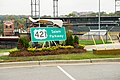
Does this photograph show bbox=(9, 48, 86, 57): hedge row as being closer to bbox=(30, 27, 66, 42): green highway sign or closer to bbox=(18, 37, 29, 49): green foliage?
bbox=(18, 37, 29, 49): green foliage

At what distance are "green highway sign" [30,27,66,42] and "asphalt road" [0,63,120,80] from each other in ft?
15.6

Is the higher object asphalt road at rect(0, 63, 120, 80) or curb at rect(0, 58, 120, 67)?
curb at rect(0, 58, 120, 67)

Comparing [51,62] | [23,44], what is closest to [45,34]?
[23,44]

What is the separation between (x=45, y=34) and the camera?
17.7m

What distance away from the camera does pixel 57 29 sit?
18.1 metres

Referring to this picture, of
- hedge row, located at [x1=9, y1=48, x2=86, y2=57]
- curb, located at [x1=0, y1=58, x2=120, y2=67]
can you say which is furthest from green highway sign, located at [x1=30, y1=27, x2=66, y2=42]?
curb, located at [x1=0, y1=58, x2=120, y2=67]

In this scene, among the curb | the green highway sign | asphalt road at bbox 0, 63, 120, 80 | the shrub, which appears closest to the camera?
asphalt road at bbox 0, 63, 120, 80

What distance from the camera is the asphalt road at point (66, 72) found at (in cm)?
1024

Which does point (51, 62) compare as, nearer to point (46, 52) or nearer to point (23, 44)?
point (46, 52)

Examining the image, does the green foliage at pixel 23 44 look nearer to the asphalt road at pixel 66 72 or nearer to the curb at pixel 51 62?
the curb at pixel 51 62

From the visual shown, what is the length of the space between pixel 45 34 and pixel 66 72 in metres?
6.58

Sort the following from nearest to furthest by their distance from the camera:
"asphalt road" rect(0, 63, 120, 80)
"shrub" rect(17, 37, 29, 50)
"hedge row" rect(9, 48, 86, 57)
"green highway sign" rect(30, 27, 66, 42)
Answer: "asphalt road" rect(0, 63, 120, 80) → "hedge row" rect(9, 48, 86, 57) → "shrub" rect(17, 37, 29, 50) → "green highway sign" rect(30, 27, 66, 42)

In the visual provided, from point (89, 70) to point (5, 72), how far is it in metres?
3.42

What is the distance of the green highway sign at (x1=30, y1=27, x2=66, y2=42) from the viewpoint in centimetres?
1748
